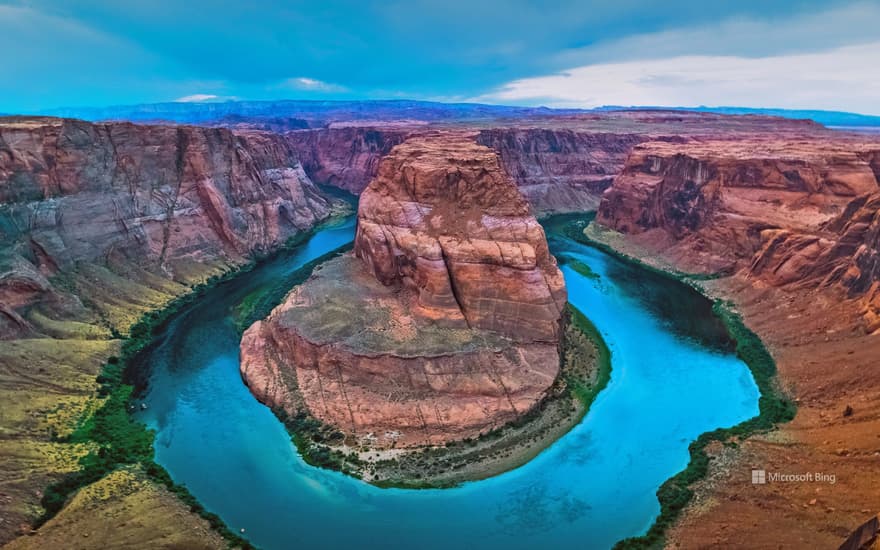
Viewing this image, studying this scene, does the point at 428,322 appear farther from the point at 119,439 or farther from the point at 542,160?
the point at 542,160

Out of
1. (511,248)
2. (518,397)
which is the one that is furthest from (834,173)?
(518,397)

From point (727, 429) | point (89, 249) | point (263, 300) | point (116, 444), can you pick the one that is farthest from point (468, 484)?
point (89, 249)

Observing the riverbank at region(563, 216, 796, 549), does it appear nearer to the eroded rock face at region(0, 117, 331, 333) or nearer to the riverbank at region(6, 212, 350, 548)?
the riverbank at region(6, 212, 350, 548)

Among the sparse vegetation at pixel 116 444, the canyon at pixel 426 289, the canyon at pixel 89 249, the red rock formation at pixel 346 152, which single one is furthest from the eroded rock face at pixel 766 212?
the red rock formation at pixel 346 152

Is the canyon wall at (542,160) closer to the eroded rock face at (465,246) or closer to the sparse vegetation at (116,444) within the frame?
the eroded rock face at (465,246)

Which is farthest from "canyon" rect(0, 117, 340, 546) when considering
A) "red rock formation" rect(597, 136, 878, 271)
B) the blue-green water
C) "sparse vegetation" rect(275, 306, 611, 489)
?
"red rock formation" rect(597, 136, 878, 271)

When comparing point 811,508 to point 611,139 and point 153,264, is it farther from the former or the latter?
point 611,139

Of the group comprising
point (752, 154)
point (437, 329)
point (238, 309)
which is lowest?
point (437, 329)
